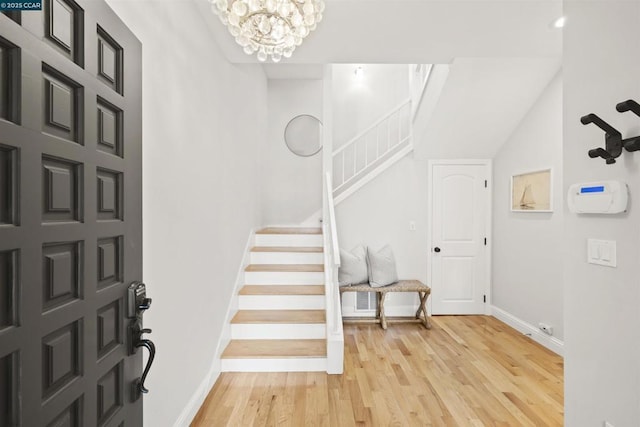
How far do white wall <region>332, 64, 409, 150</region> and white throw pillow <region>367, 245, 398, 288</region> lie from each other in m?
2.01

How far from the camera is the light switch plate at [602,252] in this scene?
1.44m

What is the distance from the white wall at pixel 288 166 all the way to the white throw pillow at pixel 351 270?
1300 millimetres

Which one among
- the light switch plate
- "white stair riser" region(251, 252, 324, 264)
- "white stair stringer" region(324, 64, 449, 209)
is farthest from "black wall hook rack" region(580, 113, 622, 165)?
"white stair riser" region(251, 252, 324, 264)

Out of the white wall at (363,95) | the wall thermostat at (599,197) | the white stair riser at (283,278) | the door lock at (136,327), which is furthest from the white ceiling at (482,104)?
the door lock at (136,327)

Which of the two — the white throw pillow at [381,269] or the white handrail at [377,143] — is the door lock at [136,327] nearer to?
the white throw pillow at [381,269]

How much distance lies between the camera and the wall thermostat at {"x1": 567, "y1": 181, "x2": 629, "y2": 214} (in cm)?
137

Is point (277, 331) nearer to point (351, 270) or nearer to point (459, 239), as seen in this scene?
point (351, 270)

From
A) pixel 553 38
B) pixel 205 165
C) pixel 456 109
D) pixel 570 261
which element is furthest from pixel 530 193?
pixel 205 165

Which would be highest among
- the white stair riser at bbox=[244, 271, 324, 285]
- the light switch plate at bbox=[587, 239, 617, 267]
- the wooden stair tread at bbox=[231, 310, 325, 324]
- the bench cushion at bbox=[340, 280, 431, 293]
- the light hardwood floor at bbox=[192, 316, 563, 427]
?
the light switch plate at bbox=[587, 239, 617, 267]

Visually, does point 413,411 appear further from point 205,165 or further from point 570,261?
point 205,165

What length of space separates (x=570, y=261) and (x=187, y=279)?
2113mm

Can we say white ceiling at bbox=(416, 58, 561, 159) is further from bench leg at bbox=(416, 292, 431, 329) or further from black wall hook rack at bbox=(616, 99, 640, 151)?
black wall hook rack at bbox=(616, 99, 640, 151)

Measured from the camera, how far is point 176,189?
1.90 m

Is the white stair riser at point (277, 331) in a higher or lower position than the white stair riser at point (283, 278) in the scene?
lower
